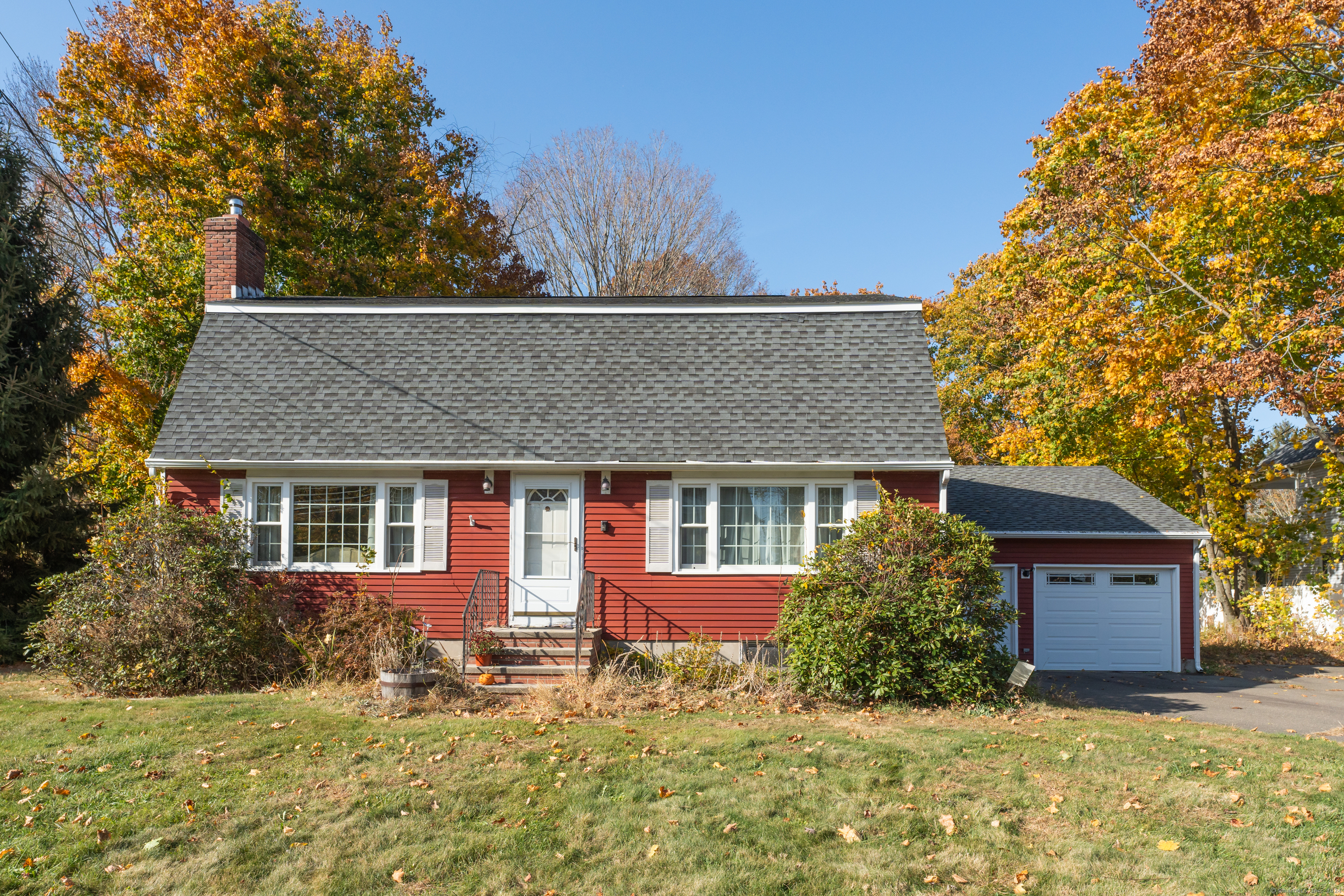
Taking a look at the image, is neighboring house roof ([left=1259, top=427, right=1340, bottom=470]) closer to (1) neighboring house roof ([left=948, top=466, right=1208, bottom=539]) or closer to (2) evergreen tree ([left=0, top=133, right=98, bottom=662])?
(1) neighboring house roof ([left=948, top=466, right=1208, bottom=539])

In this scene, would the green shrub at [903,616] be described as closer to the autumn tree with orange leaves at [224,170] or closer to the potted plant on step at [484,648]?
the potted plant on step at [484,648]

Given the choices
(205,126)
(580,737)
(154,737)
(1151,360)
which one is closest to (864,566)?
(580,737)

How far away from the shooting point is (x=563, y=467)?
1190cm

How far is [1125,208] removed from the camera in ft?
60.4

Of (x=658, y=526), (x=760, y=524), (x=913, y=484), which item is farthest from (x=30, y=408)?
(x=913, y=484)

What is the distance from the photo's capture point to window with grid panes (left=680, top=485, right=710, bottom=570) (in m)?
12.0

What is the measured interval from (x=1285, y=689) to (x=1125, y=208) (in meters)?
10.9

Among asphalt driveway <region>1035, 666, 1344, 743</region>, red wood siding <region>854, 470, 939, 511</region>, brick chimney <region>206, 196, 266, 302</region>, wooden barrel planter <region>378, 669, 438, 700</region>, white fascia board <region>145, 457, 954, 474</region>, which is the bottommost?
asphalt driveway <region>1035, 666, 1344, 743</region>

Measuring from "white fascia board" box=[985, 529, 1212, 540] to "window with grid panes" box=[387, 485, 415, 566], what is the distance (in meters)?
10.1

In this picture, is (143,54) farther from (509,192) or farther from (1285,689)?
(1285,689)

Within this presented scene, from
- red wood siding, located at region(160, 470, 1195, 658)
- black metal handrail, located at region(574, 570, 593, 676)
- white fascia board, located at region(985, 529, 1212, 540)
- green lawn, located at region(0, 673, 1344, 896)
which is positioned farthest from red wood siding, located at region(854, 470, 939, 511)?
black metal handrail, located at region(574, 570, 593, 676)

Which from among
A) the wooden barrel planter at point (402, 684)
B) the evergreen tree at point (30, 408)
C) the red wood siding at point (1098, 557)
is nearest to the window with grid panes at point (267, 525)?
the evergreen tree at point (30, 408)

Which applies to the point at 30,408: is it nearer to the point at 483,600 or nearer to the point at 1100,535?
the point at 483,600

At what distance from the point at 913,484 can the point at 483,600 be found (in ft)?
21.6
